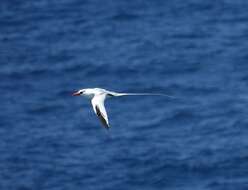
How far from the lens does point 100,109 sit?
24938mm

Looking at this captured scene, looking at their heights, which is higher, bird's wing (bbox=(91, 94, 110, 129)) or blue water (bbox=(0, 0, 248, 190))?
blue water (bbox=(0, 0, 248, 190))

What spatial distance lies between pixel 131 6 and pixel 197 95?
11.1 m

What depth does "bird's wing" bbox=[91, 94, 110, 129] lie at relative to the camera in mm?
24594

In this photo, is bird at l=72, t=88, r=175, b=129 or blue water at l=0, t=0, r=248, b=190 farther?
blue water at l=0, t=0, r=248, b=190

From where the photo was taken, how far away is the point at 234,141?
4097cm

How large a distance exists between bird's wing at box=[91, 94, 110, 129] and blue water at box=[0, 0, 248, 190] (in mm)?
13789

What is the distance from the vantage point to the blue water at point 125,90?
40000 mm

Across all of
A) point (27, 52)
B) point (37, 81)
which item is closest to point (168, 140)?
point (37, 81)

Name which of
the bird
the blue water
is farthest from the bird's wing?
the blue water

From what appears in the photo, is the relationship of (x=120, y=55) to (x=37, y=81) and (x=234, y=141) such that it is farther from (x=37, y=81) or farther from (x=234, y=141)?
(x=234, y=141)

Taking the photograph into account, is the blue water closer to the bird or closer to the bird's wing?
the bird

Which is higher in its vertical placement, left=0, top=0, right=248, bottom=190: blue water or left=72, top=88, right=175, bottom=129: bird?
left=0, top=0, right=248, bottom=190: blue water

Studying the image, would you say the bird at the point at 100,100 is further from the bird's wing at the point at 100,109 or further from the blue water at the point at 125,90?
the blue water at the point at 125,90

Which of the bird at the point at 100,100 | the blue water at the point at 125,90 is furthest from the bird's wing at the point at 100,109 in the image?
the blue water at the point at 125,90
